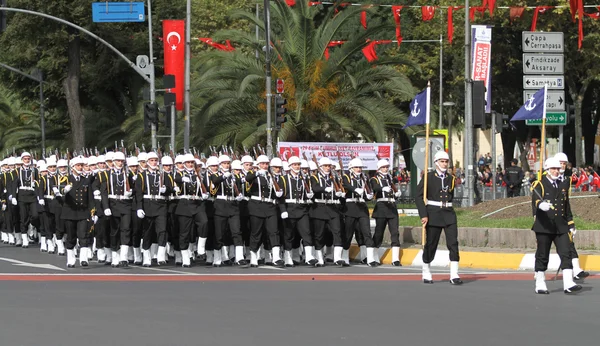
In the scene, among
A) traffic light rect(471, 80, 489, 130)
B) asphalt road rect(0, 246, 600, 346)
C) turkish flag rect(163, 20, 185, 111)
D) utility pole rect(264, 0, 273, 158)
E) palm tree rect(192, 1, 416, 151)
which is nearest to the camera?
asphalt road rect(0, 246, 600, 346)

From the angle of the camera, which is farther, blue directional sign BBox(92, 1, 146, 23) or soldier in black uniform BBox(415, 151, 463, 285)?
blue directional sign BBox(92, 1, 146, 23)

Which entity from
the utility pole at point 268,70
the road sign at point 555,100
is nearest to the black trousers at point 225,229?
the road sign at point 555,100

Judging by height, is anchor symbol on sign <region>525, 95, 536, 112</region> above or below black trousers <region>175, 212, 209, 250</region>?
above

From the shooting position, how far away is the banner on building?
34125 mm

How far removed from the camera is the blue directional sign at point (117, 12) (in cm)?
3856

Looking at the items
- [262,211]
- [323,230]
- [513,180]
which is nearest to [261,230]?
[262,211]

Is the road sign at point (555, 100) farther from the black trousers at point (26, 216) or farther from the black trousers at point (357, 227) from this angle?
the black trousers at point (26, 216)

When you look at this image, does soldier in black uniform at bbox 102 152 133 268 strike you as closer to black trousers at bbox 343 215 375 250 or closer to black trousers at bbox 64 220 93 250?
black trousers at bbox 64 220 93 250

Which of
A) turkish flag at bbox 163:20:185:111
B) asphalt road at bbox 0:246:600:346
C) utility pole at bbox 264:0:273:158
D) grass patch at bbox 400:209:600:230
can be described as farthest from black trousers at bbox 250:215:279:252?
turkish flag at bbox 163:20:185:111

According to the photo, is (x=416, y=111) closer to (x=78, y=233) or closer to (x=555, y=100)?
(x=555, y=100)

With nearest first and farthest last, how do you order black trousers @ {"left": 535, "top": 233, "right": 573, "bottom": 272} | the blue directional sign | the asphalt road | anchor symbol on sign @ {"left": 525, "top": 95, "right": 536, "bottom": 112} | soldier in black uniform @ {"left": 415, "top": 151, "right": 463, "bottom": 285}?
the asphalt road, black trousers @ {"left": 535, "top": 233, "right": 573, "bottom": 272}, soldier in black uniform @ {"left": 415, "top": 151, "right": 463, "bottom": 285}, anchor symbol on sign @ {"left": 525, "top": 95, "right": 536, "bottom": 112}, the blue directional sign

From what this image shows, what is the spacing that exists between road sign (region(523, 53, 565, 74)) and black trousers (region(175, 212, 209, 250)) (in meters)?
7.06

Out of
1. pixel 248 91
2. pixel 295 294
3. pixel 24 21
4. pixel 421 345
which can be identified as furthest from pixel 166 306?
pixel 24 21

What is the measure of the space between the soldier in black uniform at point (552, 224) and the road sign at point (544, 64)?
827cm
